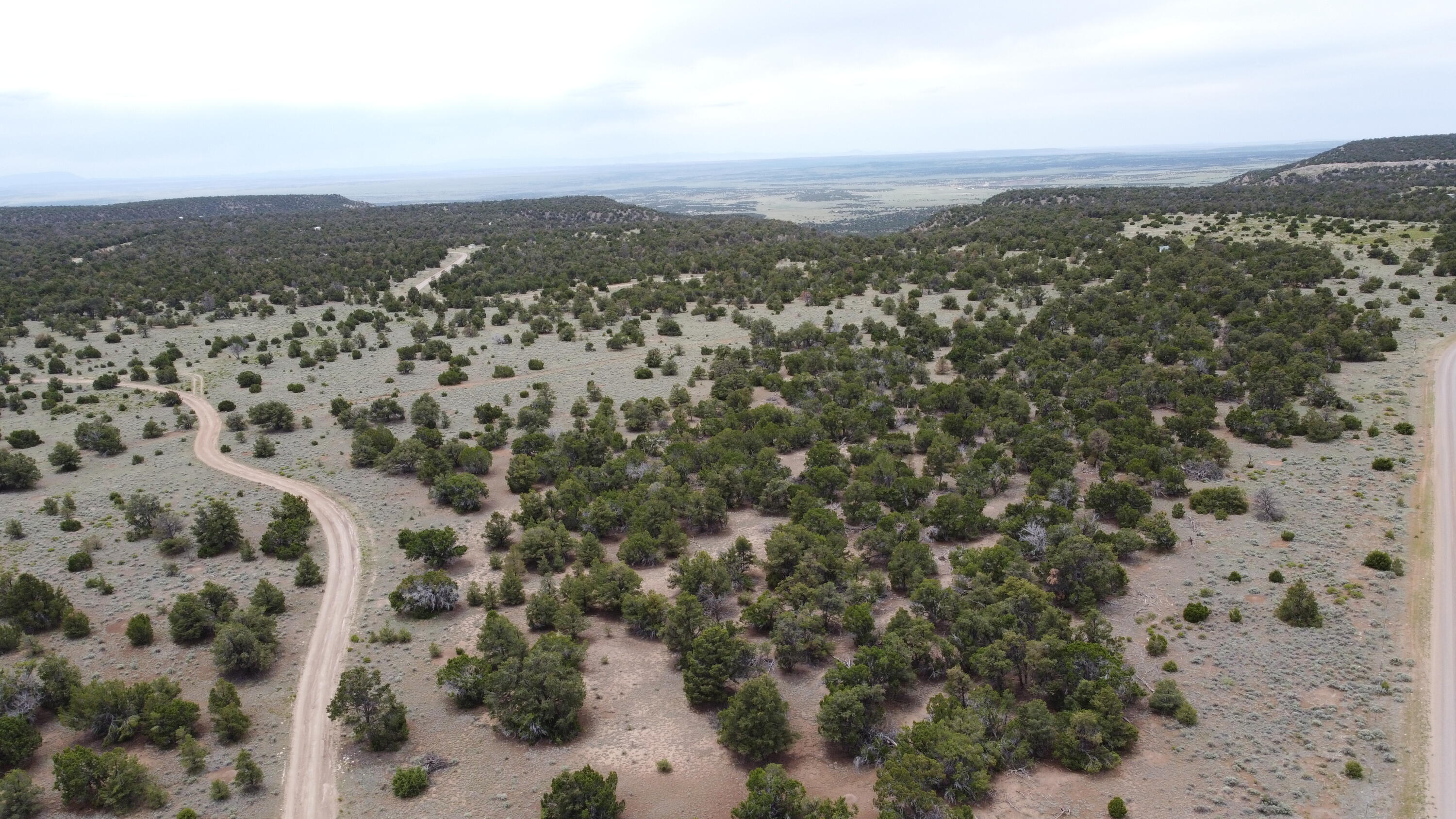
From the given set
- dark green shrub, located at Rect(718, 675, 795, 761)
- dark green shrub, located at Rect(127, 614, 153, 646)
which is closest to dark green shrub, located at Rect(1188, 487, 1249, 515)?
dark green shrub, located at Rect(718, 675, 795, 761)

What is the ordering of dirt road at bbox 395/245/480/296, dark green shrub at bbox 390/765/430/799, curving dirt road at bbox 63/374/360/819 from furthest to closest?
dirt road at bbox 395/245/480/296 → curving dirt road at bbox 63/374/360/819 → dark green shrub at bbox 390/765/430/799

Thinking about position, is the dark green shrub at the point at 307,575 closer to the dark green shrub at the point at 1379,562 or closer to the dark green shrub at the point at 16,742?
the dark green shrub at the point at 16,742

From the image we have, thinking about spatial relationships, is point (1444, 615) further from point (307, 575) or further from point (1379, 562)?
point (307, 575)

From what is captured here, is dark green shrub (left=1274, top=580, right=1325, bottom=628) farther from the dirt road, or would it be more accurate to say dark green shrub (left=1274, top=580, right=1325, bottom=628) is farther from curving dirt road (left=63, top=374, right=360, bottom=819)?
the dirt road

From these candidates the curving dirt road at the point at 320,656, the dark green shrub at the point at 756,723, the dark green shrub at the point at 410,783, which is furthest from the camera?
the dark green shrub at the point at 756,723

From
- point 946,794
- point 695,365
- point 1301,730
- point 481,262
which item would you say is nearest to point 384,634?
point 946,794

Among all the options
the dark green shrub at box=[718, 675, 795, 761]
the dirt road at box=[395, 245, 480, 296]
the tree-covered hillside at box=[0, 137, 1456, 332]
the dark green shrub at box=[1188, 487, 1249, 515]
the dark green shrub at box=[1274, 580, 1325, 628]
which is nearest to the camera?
the dark green shrub at box=[718, 675, 795, 761]

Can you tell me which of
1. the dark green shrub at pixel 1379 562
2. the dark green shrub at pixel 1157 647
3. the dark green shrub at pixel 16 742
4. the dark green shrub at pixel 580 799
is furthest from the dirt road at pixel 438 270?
the dark green shrub at pixel 1379 562

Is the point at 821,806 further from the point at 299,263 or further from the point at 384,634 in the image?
the point at 299,263
